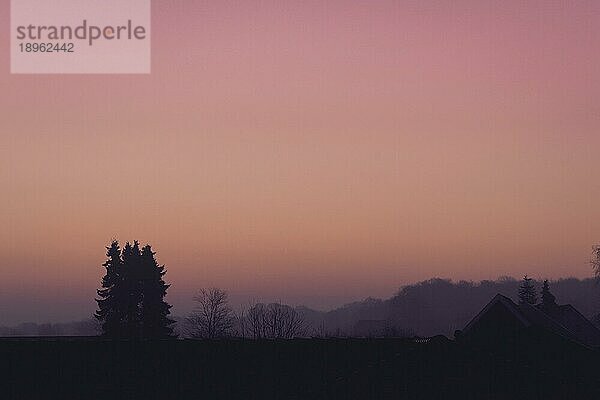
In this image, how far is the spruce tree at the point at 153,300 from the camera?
7581cm

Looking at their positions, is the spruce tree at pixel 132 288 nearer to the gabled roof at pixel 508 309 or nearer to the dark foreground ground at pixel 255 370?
the gabled roof at pixel 508 309

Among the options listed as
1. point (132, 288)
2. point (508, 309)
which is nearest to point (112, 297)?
point (132, 288)

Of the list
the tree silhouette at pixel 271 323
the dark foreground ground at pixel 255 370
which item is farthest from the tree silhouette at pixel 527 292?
the dark foreground ground at pixel 255 370

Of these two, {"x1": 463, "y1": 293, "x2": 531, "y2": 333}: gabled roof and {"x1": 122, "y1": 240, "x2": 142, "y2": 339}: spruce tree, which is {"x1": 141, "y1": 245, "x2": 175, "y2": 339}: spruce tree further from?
{"x1": 463, "y1": 293, "x2": 531, "y2": 333}: gabled roof

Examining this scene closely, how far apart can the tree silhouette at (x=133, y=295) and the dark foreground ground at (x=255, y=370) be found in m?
46.4

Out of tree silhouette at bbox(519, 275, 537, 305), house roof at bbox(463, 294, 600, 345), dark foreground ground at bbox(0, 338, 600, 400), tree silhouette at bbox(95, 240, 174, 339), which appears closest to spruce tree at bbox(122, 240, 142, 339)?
tree silhouette at bbox(95, 240, 174, 339)

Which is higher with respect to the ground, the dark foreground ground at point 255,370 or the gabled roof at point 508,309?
the gabled roof at point 508,309

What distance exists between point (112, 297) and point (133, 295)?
2053 millimetres

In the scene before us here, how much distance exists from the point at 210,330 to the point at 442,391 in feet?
253

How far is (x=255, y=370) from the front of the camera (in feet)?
96.1

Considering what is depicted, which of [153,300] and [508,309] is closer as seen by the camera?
[508,309]

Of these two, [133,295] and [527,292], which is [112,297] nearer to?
[133,295]

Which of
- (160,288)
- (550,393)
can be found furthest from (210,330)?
(550,393)

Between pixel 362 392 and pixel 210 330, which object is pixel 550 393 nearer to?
pixel 362 392
